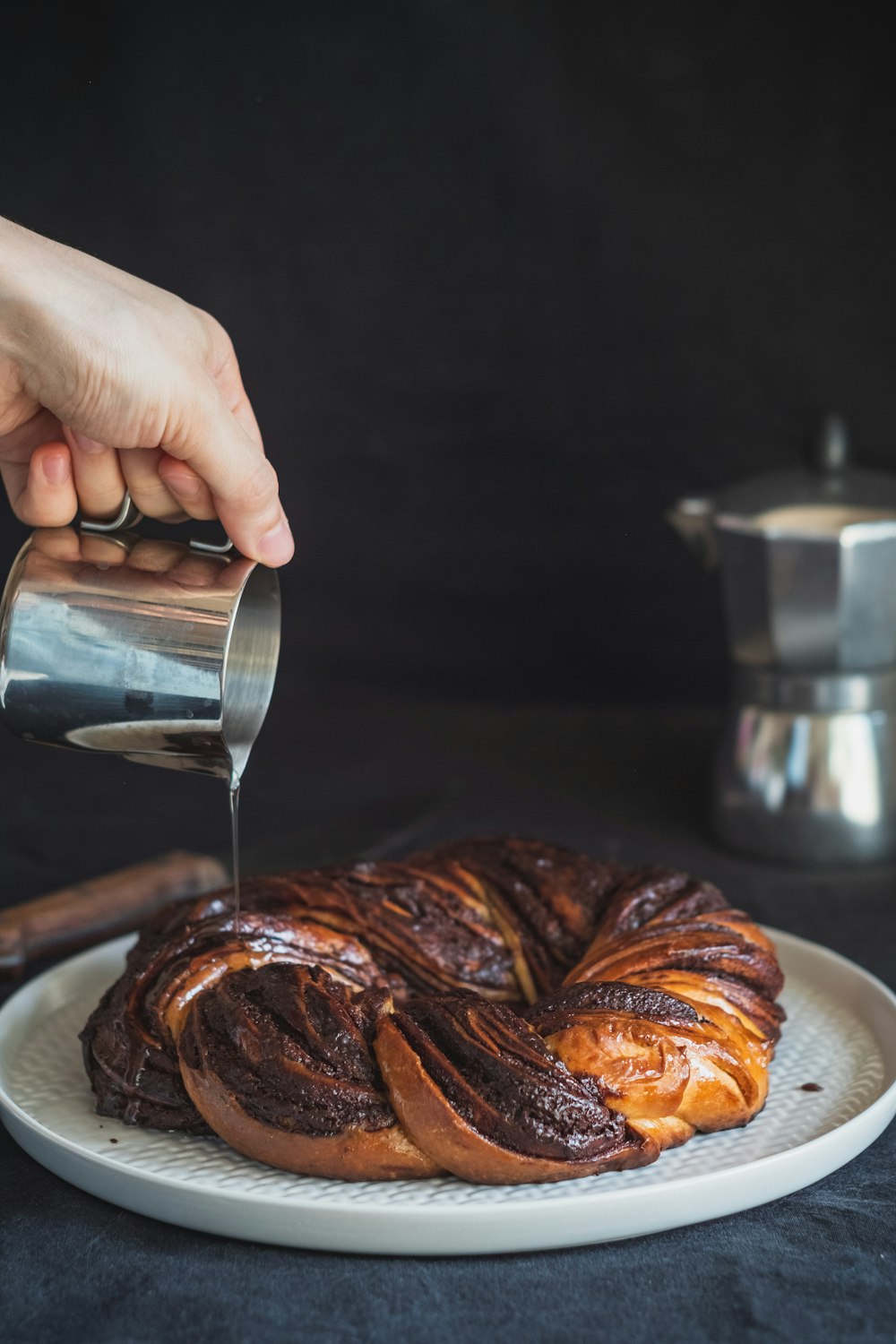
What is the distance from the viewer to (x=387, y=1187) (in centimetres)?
129

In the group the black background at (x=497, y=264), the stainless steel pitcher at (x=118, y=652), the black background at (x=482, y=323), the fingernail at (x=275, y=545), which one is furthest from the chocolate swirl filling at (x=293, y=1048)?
the black background at (x=497, y=264)

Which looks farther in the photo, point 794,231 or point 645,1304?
point 794,231

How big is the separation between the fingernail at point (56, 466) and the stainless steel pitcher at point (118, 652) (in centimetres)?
11

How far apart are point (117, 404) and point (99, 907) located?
0.85 metres

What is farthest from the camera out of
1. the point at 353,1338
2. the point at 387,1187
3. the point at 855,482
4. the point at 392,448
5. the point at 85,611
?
the point at 392,448

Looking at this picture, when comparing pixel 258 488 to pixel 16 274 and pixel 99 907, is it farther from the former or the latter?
pixel 99 907

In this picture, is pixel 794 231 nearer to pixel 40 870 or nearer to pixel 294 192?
pixel 294 192

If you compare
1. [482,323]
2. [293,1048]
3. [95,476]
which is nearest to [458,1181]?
[293,1048]

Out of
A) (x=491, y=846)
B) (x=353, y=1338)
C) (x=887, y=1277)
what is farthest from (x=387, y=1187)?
(x=491, y=846)

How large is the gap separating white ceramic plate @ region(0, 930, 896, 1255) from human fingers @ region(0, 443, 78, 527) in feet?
1.88

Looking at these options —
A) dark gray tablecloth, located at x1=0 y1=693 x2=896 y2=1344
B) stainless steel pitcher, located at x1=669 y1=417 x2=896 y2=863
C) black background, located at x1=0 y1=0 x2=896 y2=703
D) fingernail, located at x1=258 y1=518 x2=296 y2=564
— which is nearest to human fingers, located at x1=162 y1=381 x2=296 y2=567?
fingernail, located at x1=258 y1=518 x2=296 y2=564

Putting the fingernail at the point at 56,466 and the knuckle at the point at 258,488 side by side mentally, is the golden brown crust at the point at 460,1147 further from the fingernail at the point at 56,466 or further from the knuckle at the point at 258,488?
the fingernail at the point at 56,466

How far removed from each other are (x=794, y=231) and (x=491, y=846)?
1.79 meters

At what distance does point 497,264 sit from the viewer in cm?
314
